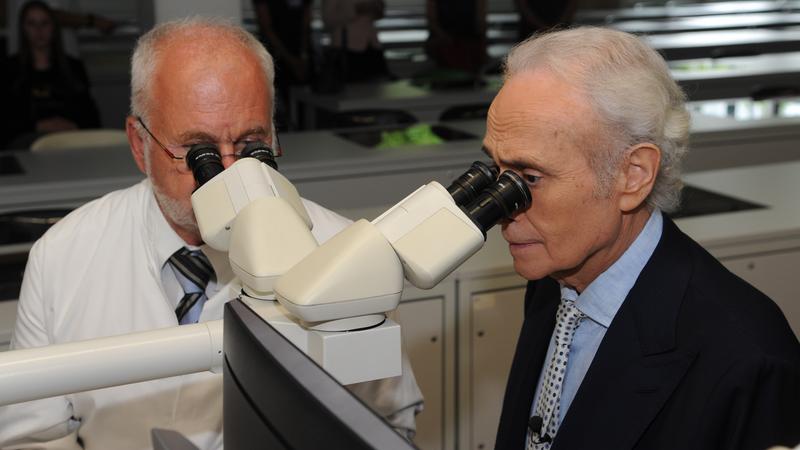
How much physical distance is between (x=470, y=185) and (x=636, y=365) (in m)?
0.41

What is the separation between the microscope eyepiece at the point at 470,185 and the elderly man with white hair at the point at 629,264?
14cm

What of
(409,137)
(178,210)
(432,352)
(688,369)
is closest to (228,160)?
(178,210)

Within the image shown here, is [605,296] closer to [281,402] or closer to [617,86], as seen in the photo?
[617,86]

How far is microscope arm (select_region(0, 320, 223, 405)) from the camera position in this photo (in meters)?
0.84

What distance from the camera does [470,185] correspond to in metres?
1.12

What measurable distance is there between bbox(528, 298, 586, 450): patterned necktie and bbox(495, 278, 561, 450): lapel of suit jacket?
32 millimetres

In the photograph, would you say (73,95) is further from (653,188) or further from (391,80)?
(653,188)

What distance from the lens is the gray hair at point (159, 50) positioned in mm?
1587

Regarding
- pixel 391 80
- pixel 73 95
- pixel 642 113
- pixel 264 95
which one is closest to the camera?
pixel 642 113

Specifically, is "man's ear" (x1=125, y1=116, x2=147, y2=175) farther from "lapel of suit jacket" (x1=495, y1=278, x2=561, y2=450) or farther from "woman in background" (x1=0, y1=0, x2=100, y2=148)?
"woman in background" (x1=0, y1=0, x2=100, y2=148)

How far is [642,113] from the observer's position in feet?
4.25

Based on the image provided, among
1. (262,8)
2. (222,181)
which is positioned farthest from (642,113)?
(262,8)

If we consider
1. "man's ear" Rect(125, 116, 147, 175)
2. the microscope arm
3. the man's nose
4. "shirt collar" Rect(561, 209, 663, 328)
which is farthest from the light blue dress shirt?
"man's ear" Rect(125, 116, 147, 175)

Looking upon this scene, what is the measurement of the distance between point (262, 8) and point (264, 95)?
4.48m
